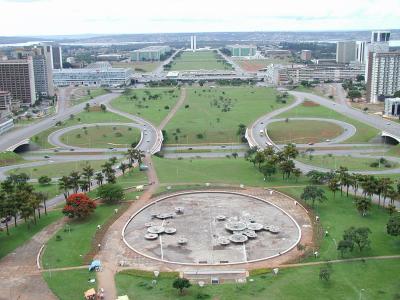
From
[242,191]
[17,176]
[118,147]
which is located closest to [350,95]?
[118,147]

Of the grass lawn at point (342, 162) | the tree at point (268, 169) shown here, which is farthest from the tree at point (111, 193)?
the grass lawn at point (342, 162)

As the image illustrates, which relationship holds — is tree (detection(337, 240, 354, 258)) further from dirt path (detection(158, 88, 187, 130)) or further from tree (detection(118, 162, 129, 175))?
dirt path (detection(158, 88, 187, 130))

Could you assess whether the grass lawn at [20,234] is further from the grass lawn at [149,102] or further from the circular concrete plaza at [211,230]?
the grass lawn at [149,102]

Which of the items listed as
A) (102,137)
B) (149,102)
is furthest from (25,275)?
(149,102)

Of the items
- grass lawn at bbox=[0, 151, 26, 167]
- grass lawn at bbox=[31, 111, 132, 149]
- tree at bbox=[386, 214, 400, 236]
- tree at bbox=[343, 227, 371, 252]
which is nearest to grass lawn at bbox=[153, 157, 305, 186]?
tree at bbox=[386, 214, 400, 236]

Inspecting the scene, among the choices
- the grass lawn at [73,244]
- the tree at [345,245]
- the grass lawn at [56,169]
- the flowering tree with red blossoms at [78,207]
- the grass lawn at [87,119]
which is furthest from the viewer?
the grass lawn at [87,119]

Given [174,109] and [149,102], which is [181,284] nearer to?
[174,109]

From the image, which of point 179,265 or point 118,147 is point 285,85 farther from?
point 179,265
